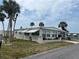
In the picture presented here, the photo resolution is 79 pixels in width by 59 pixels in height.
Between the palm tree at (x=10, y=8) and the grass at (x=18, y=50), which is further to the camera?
the palm tree at (x=10, y=8)

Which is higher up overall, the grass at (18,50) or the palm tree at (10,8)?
the palm tree at (10,8)

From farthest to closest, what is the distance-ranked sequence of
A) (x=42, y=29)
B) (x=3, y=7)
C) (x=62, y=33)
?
(x=62, y=33) < (x=42, y=29) < (x=3, y=7)

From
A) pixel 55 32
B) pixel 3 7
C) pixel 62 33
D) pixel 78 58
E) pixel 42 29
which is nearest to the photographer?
pixel 78 58

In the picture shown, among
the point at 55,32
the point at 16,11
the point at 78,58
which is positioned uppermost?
the point at 16,11

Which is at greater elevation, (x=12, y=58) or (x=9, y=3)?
(x=9, y=3)

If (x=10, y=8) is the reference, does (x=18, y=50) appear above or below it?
below

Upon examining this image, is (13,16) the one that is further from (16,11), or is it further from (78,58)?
(78,58)

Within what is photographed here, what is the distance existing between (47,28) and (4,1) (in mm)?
16459

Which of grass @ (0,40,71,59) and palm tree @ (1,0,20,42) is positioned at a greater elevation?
palm tree @ (1,0,20,42)

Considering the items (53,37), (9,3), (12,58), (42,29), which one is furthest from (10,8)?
(12,58)

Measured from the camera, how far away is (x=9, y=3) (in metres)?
55.1

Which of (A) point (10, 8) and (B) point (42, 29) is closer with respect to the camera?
(A) point (10, 8)

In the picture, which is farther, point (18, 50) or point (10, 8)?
point (10, 8)

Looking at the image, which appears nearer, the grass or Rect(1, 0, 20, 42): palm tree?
the grass
